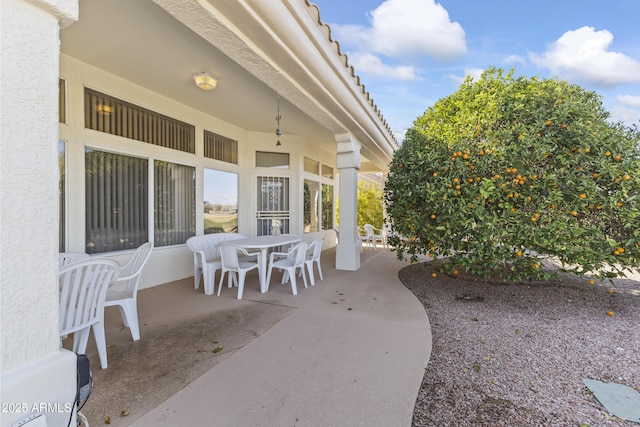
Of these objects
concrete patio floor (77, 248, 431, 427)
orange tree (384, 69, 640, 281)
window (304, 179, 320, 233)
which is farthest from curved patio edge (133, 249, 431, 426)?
window (304, 179, 320, 233)

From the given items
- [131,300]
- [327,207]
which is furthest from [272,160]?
[131,300]

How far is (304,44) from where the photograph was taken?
112 inches

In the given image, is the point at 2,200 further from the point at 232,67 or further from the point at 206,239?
the point at 206,239

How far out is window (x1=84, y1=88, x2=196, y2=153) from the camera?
3805mm

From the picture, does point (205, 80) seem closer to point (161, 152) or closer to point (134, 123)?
point (134, 123)

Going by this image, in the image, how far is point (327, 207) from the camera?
888 centimetres

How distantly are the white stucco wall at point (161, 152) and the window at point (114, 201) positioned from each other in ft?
0.41

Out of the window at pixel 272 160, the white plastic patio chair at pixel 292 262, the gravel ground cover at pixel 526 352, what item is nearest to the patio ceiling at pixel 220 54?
the window at pixel 272 160

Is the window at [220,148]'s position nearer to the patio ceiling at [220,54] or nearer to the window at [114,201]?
the patio ceiling at [220,54]

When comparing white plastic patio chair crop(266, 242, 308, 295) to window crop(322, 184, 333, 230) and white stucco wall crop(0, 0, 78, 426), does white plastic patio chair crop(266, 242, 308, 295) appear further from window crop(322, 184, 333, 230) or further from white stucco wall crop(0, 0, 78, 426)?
window crop(322, 184, 333, 230)

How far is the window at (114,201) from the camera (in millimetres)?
3801

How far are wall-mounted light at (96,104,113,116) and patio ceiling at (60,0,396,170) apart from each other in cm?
47

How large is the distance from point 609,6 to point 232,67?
6.09 meters

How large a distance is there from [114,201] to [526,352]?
205 inches
